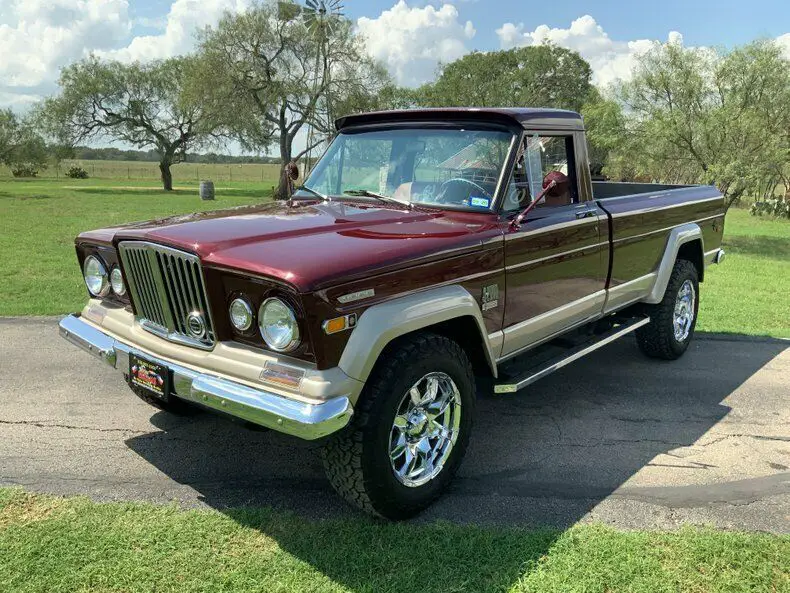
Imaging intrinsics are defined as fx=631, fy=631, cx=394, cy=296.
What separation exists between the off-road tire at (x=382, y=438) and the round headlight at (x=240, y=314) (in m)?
0.62

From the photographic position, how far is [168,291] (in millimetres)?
3146

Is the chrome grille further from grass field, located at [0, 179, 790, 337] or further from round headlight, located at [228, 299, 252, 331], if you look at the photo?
grass field, located at [0, 179, 790, 337]

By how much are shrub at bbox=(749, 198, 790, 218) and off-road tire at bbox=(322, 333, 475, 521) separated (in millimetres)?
30284

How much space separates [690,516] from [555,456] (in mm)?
863

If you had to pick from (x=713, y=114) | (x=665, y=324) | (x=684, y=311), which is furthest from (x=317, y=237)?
(x=713, y=114)

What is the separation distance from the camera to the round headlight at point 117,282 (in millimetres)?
3727

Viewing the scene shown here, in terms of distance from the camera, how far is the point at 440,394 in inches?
131

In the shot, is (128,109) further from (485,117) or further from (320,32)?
(485,117)

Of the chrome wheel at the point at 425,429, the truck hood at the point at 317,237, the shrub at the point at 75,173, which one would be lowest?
the chrome wheel at the point at 425,429

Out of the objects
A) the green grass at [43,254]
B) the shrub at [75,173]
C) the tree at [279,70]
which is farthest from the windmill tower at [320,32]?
the shrub at [75,173]

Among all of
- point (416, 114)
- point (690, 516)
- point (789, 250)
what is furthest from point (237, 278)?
point (789, 250)

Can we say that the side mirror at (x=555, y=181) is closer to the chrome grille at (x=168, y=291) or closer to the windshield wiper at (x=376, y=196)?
the windshield wiper at (x=376, y=196)

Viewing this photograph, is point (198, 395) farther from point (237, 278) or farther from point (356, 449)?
point (356, 449)

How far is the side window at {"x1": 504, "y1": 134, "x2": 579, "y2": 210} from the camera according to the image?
151 inches
